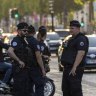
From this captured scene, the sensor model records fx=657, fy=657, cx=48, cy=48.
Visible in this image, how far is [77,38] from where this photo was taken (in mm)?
11766

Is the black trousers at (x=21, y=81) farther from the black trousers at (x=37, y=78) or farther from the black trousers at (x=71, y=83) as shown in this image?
the black trousers at (x=71, y=83)

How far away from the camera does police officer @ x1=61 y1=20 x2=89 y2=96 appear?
11641 millimetres

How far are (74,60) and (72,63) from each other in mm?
65

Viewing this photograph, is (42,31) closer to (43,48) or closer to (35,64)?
(43,48)

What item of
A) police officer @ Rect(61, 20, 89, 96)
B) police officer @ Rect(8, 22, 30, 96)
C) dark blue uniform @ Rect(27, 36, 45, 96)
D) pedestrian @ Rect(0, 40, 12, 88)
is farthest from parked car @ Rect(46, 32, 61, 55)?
police officer @ Rect(61, 20, 89, 96)

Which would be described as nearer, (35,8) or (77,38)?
(77,38)

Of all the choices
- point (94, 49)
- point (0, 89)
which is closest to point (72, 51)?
point (0, 89)

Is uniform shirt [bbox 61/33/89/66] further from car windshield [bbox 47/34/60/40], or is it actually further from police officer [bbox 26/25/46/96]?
car windshield [bbox 47/34/60/40]

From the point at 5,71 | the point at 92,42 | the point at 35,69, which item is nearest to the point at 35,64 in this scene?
the point at 35,69

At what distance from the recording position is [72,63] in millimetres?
11672

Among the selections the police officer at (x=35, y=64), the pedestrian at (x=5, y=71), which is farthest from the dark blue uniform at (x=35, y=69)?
the pedestrian at (x=5, y=71)

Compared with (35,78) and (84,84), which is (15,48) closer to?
(35,78)

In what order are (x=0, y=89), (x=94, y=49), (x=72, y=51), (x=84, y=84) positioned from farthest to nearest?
1. (x=94, y=49)
2. (x=84, y=84)
3. (x=0, y=89)
4. (x=72, y=51)

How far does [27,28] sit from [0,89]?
3.69 metres
